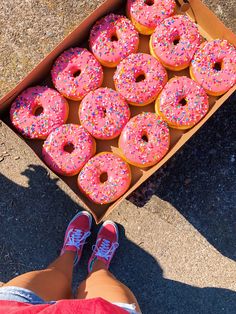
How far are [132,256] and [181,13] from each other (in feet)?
5.09

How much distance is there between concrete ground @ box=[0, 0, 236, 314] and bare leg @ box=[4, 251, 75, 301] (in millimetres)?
308

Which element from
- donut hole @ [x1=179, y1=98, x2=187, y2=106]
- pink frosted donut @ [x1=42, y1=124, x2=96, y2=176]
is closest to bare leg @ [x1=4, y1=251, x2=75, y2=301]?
pink frosted donut @ [x1=42, y1=124, x2=96, y2=176]

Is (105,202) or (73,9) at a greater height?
(73,9)

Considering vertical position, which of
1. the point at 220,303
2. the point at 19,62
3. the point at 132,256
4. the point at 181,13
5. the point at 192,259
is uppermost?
the point at 19,62

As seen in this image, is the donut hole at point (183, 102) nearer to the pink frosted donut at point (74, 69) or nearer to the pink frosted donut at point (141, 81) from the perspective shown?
the pink frosted donut at point (141, 81)

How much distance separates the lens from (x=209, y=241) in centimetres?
252

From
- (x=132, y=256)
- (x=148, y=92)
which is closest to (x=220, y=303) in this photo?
(x=132, y=256)

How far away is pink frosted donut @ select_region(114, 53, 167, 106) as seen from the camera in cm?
213

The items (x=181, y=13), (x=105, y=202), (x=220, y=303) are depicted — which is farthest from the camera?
(x=220, y=303)

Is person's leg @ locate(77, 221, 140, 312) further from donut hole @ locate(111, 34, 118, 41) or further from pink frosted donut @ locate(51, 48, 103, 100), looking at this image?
donut hole @ locate(111, 34, 118, 41)

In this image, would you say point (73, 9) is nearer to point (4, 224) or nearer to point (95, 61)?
point (95, 61)

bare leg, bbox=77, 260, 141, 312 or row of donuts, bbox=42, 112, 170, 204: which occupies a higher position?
row of donuts, bbox=42, 112, 170, 204

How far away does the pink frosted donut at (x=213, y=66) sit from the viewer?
2.08 meters

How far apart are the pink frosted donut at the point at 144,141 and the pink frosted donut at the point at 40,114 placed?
0.39m
